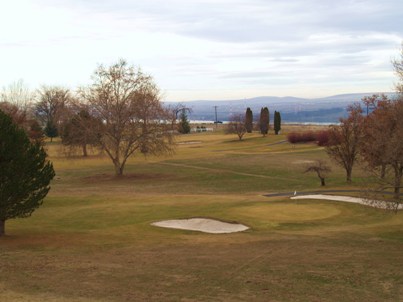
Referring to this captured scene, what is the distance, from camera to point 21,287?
1634 cm

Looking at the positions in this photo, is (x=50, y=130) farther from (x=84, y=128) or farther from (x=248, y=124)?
(x=84, y=128)

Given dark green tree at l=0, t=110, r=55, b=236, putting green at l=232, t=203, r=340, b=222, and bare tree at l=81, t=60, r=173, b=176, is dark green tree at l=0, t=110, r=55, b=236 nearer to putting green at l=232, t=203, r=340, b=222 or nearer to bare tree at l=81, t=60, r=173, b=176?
putting green at l=232, t=203, r=340, b=222

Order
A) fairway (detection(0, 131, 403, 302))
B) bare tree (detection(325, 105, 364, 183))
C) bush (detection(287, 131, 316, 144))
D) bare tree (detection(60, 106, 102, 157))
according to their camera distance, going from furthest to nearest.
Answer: bush (detection(287, 131, 316, 144)) → bare tree (detection(60, 106, 102, 157)) → bare tree (detection(325, 105, 364, 183)) → fairway (detection(0, 131, 403, 302))

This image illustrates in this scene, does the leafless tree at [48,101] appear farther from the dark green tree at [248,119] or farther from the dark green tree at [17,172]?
the dark green tree at [17,172]

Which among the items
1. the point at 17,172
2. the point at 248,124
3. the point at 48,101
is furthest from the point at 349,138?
the point at 48,101

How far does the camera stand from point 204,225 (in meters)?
32.0

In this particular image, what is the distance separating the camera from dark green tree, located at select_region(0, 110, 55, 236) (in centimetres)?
2503

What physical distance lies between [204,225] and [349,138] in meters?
30.4

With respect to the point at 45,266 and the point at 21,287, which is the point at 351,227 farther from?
the point at 21,287

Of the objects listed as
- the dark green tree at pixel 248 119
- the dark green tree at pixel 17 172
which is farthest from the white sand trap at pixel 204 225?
the dark green tree at pixel 248 119

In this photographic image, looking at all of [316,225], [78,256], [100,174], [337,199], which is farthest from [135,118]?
[78,256]

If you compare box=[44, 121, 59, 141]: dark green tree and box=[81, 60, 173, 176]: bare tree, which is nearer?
box=[81, 60, 173, 176]: bare tree

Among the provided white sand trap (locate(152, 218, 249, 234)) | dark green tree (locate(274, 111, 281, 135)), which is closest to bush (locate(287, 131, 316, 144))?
dark green tree (locate(274, 111, 281, 135))

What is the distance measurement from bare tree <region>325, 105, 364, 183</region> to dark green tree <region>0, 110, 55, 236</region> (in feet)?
127
